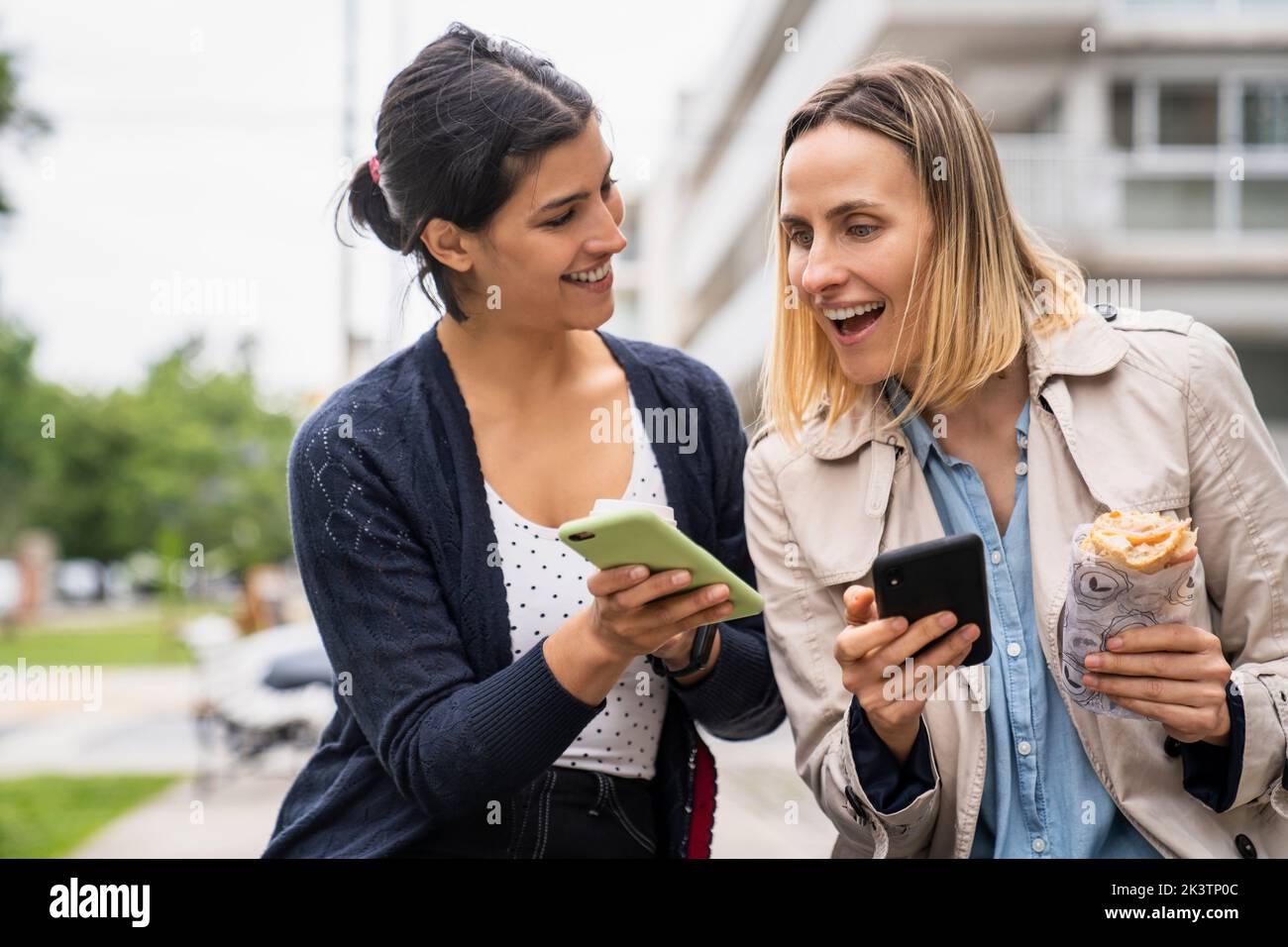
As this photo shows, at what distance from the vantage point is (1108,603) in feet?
5.61

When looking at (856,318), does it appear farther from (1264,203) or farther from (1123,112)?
(1264,203)

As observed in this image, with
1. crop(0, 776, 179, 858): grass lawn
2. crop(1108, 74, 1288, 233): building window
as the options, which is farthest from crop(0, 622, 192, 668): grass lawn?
crop(1108, 74, 1288, 233): building window

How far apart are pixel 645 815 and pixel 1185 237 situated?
12954mm

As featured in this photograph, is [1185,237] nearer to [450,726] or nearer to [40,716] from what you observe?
[450,726]

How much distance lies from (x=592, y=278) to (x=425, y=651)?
672mm

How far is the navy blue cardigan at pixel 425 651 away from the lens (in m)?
2.00

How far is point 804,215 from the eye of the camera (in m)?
2.05

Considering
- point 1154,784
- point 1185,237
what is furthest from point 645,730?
point 1185,237

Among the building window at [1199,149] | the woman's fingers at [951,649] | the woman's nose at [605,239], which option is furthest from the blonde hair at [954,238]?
the building window at [1199,149]

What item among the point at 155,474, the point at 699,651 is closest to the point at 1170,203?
the point at 699,651

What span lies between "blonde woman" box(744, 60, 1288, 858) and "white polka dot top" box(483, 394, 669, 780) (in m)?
0.24

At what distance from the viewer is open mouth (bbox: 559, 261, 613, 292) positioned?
220 centimetres

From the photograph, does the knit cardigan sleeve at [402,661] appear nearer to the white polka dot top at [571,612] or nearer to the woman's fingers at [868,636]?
the white polka dot top at [571,612]

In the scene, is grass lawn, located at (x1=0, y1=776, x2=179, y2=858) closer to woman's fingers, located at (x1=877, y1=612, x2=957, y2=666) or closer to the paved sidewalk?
the paved sidewalk
